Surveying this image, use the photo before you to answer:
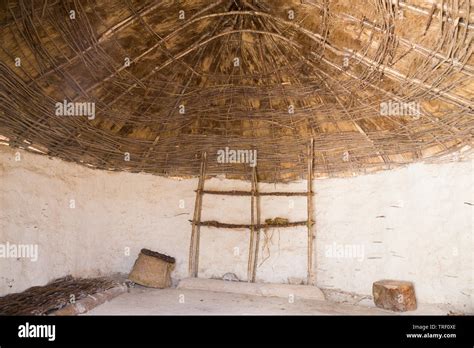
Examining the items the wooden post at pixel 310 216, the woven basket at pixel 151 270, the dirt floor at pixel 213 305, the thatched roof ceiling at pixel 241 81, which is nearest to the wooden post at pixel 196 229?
the thatched roof ceiling at pixel 241 81

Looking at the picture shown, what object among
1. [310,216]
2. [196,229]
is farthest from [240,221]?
[310,216]

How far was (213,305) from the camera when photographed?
3.40m

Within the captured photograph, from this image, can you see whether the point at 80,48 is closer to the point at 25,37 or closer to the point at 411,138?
the point at 25,37

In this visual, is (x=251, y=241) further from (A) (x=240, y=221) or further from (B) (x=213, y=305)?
(B) (x=213, y=305)

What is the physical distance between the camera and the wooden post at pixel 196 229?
14.3 feet

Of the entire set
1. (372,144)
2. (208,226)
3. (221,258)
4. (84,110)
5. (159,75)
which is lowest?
(221,258)

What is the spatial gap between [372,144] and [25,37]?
2.93m

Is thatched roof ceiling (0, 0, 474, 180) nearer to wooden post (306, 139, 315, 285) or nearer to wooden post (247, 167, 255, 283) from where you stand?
wooden post (306, 139, 315, 285)

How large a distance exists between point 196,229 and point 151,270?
65 centimetres

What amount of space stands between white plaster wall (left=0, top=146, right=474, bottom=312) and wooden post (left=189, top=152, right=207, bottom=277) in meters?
0.06

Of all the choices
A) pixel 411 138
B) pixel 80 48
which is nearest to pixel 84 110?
pixel 80 48

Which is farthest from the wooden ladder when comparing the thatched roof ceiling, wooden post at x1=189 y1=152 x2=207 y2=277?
the thatched roof ceiling

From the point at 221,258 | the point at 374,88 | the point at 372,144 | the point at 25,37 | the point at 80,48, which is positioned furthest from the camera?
the point at 221,258

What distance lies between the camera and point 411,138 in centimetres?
372
